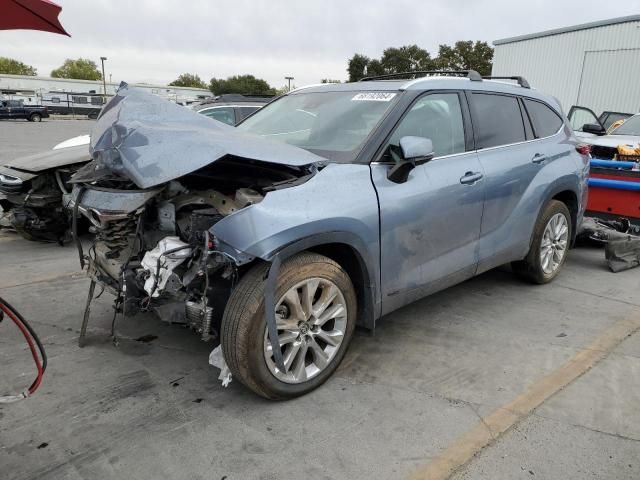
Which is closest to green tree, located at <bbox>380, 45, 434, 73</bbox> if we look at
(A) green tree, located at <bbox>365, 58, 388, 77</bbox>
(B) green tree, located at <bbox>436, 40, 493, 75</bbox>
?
(A) green tree, located at <bbox>365, 58, 388, 77</bbox>

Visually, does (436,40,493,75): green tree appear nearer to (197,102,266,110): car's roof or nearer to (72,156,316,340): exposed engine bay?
(197,102,266,110): car's roof

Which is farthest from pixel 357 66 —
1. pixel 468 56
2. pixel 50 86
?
pixel 50 86

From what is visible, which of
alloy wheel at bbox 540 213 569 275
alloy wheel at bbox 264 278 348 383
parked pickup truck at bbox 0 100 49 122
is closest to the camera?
alloy wheel at bbox 264 278 348 383

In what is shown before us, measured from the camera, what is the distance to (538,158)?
440cm

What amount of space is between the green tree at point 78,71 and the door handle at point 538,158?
123 metres

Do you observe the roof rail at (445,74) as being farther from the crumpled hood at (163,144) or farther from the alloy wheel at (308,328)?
the alloy wheel at (308,328)

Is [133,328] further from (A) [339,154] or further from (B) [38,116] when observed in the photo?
(B) [38,116]

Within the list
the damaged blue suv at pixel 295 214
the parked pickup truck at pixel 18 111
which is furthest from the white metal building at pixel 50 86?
the damaged blue suv at pixel 295 214

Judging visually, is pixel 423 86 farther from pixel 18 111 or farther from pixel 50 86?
pixel 50 86

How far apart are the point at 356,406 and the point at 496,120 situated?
8.55 feet

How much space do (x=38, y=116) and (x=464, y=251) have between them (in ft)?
142

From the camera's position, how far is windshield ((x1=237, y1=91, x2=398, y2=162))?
3.38m

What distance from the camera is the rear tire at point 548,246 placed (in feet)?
15.1

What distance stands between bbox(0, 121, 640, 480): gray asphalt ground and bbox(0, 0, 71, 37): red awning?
1.98 metres
